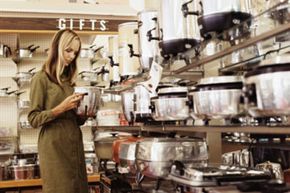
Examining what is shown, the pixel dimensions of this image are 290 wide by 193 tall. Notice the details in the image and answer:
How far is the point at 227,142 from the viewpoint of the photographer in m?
2.09

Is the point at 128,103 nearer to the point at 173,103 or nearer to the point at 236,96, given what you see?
the point at 173,103

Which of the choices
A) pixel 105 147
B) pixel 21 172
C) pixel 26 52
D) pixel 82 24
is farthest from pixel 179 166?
pixel 26 52

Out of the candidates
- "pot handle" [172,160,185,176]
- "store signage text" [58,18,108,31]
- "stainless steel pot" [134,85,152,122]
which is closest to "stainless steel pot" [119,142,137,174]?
Answer: "stainless steel pot" [134,85,152,122]

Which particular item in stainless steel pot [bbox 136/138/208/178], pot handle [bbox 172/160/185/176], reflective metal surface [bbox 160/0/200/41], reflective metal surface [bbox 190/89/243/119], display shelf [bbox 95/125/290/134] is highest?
reflective metal surface [bbox 160/0/200/41]

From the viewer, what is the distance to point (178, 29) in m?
1.68

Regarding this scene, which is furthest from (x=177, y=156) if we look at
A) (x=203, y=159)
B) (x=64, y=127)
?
(x=64, y=127)

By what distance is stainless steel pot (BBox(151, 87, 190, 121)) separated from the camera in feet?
5.38

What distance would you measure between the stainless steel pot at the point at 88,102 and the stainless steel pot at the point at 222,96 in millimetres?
1260

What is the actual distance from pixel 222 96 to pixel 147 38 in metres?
0.92

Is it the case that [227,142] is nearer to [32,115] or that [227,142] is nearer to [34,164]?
[32,115]

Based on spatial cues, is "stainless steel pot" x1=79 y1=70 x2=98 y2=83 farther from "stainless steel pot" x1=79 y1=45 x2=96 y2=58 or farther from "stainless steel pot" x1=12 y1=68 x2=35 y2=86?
"stainless steel pot" x1=12 y1=68 x2=35 y2=86

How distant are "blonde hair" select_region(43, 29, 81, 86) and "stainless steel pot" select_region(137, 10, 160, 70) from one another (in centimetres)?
52

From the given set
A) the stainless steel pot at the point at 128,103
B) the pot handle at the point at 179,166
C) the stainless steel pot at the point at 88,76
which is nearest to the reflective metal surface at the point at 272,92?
the pot handle at the point at 179,166

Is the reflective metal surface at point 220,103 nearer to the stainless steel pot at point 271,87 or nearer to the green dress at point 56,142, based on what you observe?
the stainless steel pot at point 271,87
